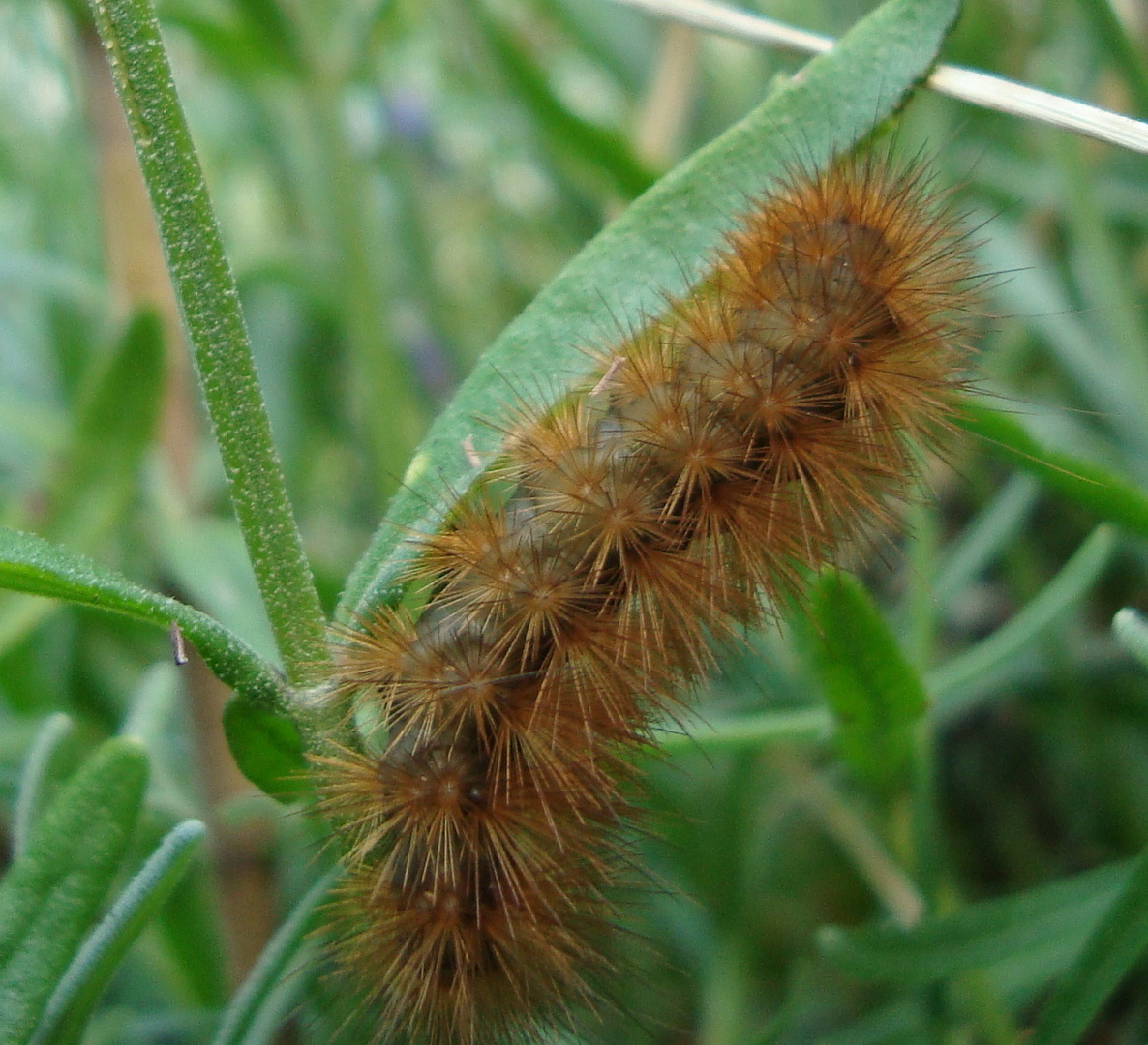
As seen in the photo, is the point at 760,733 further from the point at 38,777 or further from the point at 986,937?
the point at 38,777

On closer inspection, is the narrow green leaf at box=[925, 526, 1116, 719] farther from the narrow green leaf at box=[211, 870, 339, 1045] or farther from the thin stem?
the narrow green leaf at box=[211, 870, 339, 1045]

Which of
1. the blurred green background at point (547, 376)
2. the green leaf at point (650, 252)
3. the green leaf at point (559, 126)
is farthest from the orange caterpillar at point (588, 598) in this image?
the green leaf at point (559, 126)

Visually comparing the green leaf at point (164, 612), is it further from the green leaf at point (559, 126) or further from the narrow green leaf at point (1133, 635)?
the green leaf at point (559, 126)

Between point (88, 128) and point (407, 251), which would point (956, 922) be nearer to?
point (88, 128)

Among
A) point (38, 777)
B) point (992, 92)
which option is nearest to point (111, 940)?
point (38, 777)

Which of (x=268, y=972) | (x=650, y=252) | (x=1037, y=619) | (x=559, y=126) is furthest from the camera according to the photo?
(x=559, y=126)
